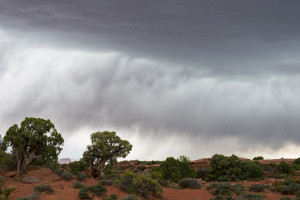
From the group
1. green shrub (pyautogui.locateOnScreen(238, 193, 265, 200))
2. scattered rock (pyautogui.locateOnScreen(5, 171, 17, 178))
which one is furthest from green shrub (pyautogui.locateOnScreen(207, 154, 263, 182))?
scattered rock (pyautogui.locateOnScreen(5, 171, 17, 178))

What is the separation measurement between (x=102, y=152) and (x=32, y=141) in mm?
8300

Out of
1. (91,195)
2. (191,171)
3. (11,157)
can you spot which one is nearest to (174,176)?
(191,171)

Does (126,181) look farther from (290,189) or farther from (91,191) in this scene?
(290,189)

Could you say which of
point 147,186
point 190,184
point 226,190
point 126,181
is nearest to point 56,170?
point 126,181

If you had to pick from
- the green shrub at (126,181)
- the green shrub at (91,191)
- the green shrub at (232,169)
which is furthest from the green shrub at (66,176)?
the green shrub at (232,169)

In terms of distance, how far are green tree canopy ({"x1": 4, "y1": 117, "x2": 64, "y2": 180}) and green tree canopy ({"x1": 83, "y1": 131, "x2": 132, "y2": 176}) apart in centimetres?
397

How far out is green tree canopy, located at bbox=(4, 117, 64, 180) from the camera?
96.4 ft

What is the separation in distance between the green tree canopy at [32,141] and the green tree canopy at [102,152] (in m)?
3.97

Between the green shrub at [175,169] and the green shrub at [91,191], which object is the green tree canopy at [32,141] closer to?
the green shrub at [91,191]

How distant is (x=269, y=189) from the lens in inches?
1175

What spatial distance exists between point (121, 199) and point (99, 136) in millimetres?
12365

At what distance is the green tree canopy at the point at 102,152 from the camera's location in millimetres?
34000

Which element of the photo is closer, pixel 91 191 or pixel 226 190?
pixel 91 191

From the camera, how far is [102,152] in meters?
33.8
